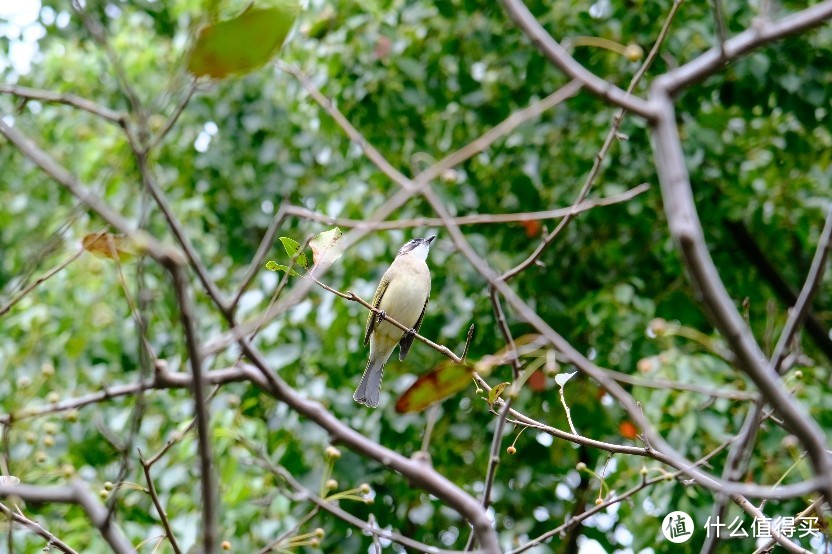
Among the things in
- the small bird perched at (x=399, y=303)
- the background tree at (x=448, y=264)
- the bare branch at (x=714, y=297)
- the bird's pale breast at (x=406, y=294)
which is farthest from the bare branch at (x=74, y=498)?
the bird's pale breast at (x=406, y=294)

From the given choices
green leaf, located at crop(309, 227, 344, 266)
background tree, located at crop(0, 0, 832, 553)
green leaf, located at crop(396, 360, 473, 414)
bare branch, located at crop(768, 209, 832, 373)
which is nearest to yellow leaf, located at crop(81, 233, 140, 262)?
green leaf, located at crop(309, 227, 344, 266)

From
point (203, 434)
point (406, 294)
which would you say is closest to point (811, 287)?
point (203, 434)

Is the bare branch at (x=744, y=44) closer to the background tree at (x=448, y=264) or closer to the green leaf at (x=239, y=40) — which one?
the green leaf at (x=239, y=40)

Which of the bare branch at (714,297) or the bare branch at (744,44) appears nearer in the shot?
the bare branch at (714,297)

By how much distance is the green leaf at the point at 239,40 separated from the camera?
1441mm

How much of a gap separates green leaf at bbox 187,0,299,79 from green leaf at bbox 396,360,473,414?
555 mm

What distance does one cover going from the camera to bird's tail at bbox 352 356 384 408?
4.50 m

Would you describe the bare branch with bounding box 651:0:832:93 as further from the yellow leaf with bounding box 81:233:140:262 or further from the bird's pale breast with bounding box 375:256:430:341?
the bird's pale breast with bounding box 375:256:430:341

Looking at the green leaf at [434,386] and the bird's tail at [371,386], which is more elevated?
the bird's tail at [371,386]

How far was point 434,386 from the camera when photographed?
165cm

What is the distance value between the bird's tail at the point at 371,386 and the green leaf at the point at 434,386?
279 cm

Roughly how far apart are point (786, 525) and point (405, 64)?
3.56 meters

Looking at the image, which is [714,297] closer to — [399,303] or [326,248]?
[326,248]

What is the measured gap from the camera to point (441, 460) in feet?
17.9
